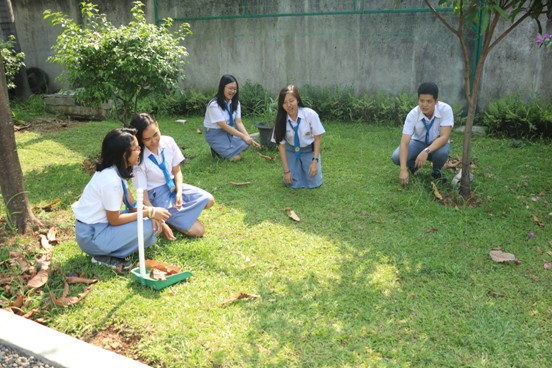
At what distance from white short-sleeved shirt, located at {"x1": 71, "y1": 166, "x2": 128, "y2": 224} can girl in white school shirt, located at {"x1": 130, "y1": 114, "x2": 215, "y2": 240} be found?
52cm

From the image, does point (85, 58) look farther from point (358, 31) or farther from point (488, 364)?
point (488, 364)

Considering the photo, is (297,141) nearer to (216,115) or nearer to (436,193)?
(216,115)

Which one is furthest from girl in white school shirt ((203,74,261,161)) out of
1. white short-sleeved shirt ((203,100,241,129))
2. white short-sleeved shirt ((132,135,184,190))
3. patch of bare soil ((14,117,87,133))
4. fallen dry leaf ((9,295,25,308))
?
patch of bare soil ((14,117,87,133))

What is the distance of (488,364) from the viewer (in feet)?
8.38

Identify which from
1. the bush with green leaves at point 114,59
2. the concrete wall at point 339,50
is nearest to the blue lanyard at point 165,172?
the bush with green leaves at point 114,59

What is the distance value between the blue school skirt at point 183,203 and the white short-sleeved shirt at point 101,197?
637mm

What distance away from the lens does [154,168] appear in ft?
13.7

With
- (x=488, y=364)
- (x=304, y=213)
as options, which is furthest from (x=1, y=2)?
(x=488, y=364)

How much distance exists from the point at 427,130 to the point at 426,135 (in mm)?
76

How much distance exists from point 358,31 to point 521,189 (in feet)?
14.0

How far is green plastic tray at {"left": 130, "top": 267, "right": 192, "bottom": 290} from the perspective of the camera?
128 inches

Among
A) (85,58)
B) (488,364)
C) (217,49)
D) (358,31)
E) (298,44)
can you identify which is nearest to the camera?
(488,364)

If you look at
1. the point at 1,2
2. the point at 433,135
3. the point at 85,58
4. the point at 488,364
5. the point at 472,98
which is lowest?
the point at 488,364

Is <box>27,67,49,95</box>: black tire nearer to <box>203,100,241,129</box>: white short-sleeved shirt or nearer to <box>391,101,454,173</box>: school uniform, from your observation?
<box>203,100,241,129</box>: white short-sleeved shirt
